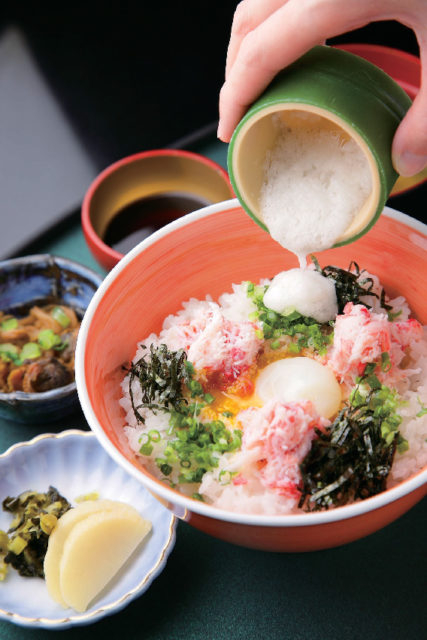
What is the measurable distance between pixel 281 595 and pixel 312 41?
1.64 meters

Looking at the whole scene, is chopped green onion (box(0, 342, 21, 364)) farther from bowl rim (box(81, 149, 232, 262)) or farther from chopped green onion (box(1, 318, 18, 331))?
bowl rim (box(81, 149, 232, 262))

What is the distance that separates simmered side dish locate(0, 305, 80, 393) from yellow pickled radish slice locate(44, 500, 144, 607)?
55cm

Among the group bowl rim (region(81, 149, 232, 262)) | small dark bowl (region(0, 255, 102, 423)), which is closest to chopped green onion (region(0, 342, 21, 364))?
small dark bowl (region(0, 255, 102, 423))

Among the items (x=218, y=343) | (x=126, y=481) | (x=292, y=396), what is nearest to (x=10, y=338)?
(x=126, y=481)

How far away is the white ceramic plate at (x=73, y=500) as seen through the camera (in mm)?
2012

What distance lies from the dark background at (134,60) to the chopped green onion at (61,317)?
110 cm

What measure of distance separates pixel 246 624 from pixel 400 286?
1241mm

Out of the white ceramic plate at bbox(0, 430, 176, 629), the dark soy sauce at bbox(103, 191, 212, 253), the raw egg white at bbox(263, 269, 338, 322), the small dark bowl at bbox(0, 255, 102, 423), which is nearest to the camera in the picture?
the white ceramic plate at bbox(0, 430, 176, 629)

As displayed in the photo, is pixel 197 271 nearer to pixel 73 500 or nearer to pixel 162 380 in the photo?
pixel 162 380

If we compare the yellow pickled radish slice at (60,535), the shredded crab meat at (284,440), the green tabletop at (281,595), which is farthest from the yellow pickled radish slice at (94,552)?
the shredded crab meat at (284,440)

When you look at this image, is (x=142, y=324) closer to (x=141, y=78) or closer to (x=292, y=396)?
(x=292, y=396)

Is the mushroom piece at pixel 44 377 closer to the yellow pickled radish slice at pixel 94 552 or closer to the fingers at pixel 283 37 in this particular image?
the yellow pickled radish slice at pixel 94 552

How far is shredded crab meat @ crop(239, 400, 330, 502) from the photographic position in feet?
6.05

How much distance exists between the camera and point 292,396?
2.10 metres
